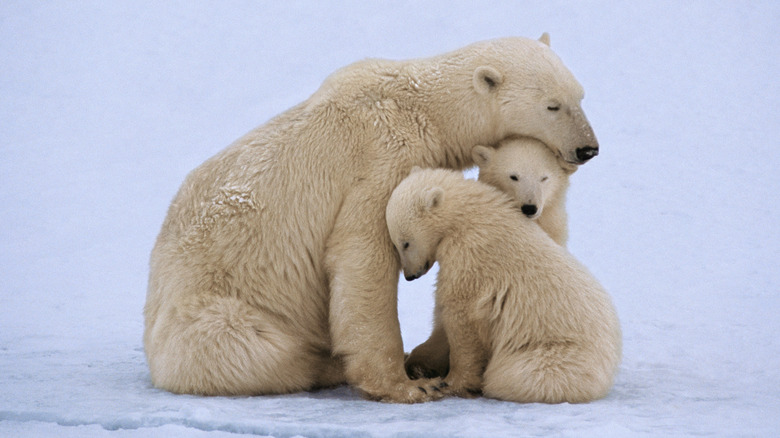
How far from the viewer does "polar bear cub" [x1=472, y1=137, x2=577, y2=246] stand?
18.3 ft

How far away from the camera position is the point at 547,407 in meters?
5.00

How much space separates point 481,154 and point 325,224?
1.03 metres

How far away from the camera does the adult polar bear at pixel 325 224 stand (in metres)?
5.42

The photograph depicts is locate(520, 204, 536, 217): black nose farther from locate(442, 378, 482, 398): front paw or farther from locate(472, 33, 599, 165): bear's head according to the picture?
locate(442, 378, 482, 398): front paw

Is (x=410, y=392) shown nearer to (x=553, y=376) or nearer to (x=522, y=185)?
(x=553, y=376)

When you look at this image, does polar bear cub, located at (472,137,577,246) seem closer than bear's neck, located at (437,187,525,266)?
No

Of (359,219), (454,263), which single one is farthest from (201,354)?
(454,263)

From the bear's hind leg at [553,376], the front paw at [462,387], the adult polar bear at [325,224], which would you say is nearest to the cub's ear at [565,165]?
the adult polar bear at [325,224]

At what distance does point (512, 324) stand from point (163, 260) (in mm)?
2115

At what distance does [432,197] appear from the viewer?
17.7ft

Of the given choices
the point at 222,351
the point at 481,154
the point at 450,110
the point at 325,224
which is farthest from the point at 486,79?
the point at 222,351

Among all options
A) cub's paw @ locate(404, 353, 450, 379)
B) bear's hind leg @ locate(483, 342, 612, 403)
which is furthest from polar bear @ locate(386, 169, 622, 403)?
cub's paw @ locate(404, 353, 450, 379)

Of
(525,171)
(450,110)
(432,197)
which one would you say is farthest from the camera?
(450,110)

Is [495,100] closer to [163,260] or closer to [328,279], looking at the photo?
[328,279]
